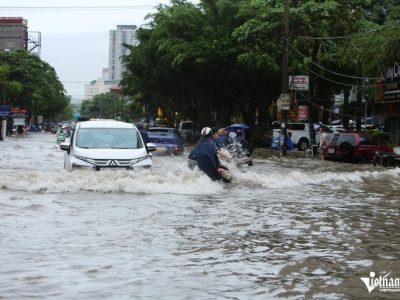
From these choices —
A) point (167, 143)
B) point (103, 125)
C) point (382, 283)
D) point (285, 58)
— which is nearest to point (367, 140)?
point (285, 58)

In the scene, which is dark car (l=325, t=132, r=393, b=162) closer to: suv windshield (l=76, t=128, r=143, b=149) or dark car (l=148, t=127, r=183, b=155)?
dark car (l=148, t=127, r=183, b=155)

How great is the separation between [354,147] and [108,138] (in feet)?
51.6

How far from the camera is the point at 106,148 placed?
563 inches

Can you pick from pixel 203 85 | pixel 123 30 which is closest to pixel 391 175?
pixel 203 85

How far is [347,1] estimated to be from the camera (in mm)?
32344

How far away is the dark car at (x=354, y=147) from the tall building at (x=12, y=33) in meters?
92.6

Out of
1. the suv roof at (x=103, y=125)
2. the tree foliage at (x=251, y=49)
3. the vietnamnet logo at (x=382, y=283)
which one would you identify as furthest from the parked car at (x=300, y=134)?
the vietnamnet logo at (x=382, y=283)

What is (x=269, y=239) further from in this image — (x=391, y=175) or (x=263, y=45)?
(x=263, y=45)

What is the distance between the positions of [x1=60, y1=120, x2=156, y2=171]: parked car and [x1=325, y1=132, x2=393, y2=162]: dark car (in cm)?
1475

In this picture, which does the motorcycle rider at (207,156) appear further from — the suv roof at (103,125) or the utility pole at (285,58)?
the utility pole at (285,58)

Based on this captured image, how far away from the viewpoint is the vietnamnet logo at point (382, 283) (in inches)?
235

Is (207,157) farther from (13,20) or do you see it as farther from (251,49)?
(13,20)

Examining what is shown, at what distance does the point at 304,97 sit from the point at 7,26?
88465mm

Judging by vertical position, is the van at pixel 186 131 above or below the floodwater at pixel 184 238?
above
